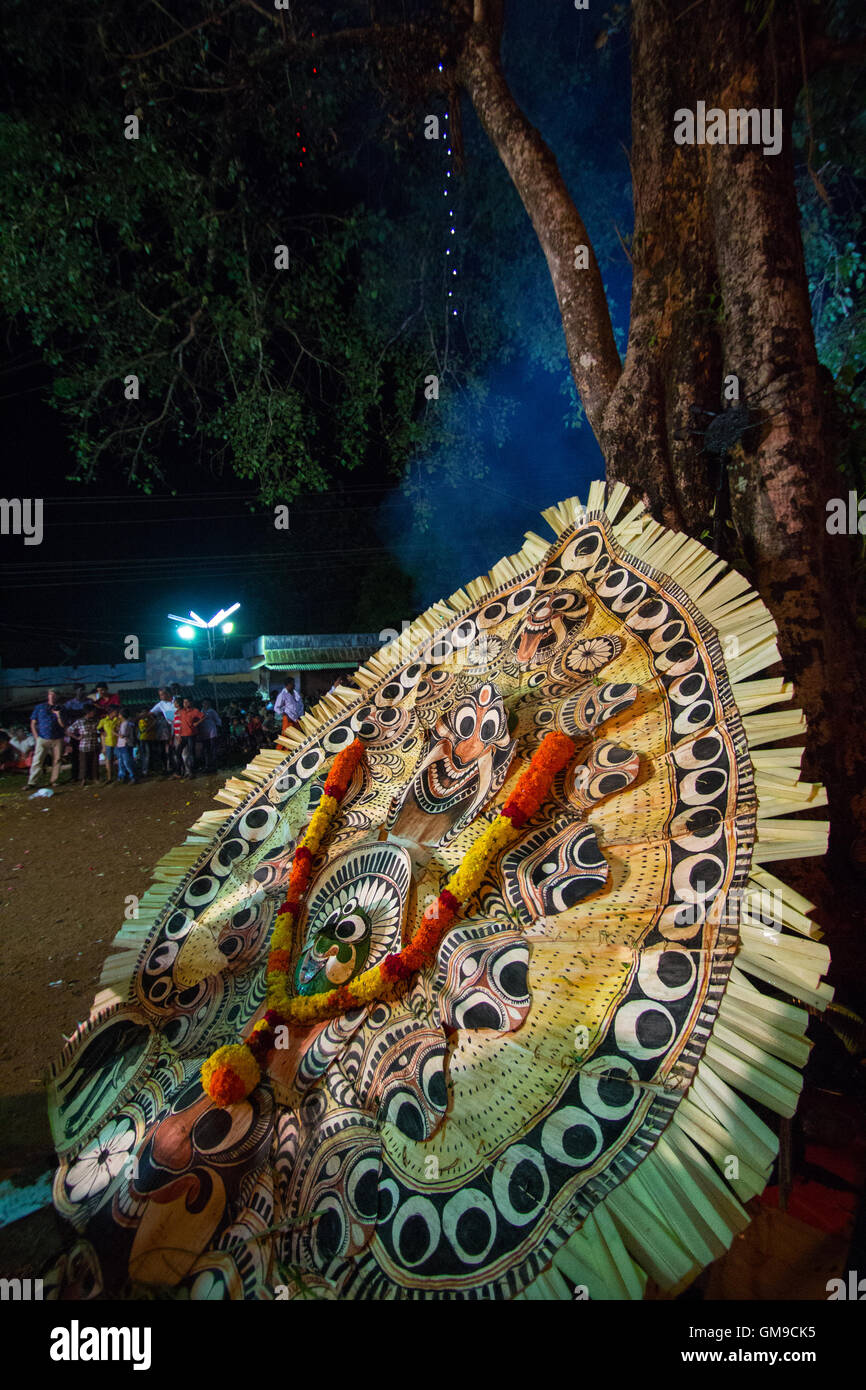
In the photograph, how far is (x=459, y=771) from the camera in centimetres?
213

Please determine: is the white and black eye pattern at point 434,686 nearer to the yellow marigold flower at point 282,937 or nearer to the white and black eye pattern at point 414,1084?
the yellow marigold flower at point 282,937

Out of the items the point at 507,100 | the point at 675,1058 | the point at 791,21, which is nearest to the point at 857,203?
the point at 791,21

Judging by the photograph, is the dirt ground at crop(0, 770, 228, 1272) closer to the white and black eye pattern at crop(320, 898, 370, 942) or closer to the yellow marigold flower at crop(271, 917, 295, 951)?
the yellow marigold flower at crop(271, 917, 295, 951)

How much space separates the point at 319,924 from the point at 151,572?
836 inches

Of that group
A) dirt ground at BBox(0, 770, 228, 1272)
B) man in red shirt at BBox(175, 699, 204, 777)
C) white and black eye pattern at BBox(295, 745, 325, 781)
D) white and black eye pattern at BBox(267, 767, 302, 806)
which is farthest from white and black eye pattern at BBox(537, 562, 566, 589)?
man in red shirt at BBox(175, 699, 204, 777)

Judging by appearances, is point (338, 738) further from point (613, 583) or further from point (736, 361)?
point (736, 361)

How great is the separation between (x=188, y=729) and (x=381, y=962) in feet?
31.4

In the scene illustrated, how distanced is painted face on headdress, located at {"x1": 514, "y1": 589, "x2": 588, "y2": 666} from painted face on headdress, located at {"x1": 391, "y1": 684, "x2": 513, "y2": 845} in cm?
25

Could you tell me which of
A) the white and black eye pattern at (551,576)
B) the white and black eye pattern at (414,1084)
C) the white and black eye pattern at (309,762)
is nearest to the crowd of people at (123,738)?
the white and black eye pattern at (309,762)

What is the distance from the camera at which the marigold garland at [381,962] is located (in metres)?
1.62

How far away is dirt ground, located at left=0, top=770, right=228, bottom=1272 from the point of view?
2328mm

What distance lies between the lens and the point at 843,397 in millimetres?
2621

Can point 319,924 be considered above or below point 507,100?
below
